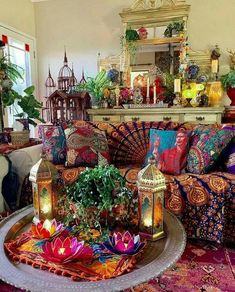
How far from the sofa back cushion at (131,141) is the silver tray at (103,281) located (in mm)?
1309

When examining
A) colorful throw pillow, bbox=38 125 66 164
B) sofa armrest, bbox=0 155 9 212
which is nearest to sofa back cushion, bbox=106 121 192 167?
colorful throw pillow, bbox=38 125 66 164

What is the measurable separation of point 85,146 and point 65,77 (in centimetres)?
229

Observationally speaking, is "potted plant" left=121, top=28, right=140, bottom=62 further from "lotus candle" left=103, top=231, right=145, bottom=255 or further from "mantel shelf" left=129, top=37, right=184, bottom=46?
"lotus candle" left=103, top=231, right=145, bottom=255

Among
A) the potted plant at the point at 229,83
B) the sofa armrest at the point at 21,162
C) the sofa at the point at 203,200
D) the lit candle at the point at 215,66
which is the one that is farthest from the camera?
the lit candle at the point at 215,66

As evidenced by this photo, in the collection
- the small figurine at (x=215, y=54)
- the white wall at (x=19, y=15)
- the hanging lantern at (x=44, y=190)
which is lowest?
the hanging lantern at (x=44, y=190)

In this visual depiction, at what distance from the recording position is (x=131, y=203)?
1.23 meters

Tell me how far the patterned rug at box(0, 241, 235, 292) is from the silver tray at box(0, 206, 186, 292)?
47cm

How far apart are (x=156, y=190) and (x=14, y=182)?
157 centimetres

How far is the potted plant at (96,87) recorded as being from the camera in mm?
3877

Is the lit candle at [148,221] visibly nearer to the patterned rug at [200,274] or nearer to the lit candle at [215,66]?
the patterned rug at [200,274]

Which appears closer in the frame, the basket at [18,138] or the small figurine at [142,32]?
the basket at [18,138]

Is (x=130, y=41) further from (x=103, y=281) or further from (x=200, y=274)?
(x=103, y=281)

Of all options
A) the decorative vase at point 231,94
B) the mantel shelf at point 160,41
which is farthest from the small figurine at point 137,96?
the decorative vase at point 231,94

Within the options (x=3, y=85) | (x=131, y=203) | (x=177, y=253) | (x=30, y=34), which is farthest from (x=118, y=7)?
(x=177, y=253)
